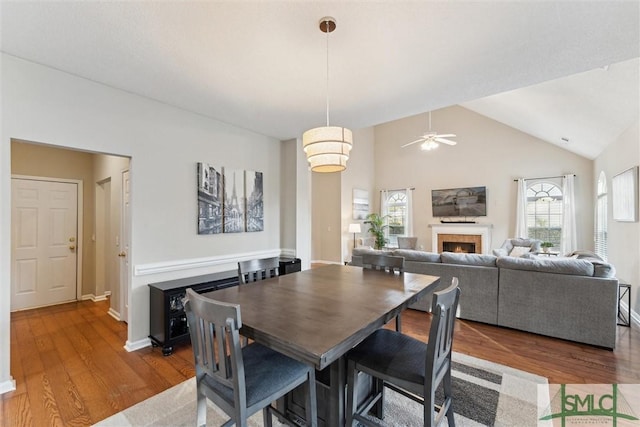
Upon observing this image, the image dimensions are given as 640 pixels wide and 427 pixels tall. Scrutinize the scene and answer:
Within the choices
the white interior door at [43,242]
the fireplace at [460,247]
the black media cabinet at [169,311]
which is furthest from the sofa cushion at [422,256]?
the white interior door at [43,242]

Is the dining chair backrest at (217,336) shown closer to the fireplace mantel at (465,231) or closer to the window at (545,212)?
the fireplace mantel at (465,231)

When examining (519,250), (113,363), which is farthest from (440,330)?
(519,250)

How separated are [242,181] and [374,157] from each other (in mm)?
6187

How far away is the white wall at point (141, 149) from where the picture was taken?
226 cm

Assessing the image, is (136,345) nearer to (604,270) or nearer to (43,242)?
(43,242)

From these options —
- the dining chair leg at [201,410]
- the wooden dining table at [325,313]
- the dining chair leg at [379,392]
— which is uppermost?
the wooden dining table at [325,313]

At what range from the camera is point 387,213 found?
29.4 ft

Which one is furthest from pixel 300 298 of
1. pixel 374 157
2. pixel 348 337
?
pixel 374 157

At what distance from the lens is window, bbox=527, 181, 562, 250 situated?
21.4 ft

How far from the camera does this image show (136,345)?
291cm

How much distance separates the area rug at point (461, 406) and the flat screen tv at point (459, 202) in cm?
578

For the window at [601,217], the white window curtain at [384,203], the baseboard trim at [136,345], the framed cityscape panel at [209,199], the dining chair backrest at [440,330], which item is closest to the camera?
the dining chair backrest at [440,330]

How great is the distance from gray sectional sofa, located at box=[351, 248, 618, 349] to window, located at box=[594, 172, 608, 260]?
2489 mm

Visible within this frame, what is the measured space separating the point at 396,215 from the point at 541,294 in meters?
5.73
